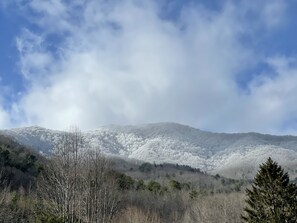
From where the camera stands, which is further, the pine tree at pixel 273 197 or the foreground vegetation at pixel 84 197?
the foreground vegetation at pixel 84 197

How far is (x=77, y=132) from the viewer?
114 ft

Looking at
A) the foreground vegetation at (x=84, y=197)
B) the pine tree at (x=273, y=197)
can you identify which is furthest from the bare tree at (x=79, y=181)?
the pine tree at (x=273, y=197)

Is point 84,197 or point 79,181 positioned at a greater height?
point 79,181

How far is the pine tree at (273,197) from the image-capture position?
2975 centimetres

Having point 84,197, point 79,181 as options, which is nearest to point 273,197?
point 84,197

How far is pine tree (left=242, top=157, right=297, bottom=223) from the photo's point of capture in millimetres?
29750

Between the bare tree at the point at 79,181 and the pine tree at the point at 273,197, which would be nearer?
the pine tree at the point at 273,197

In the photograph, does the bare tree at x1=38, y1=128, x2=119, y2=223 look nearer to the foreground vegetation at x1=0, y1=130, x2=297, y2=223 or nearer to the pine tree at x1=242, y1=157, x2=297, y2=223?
the foreground vegetation at x1=0, y1=130, x2=297, y2=223

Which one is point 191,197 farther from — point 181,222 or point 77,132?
point 77,132

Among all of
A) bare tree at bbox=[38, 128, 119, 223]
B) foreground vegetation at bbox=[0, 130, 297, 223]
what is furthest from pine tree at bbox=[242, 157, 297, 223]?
bare tree at bbox=[38, 128, 119, 223]

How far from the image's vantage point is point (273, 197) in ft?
100

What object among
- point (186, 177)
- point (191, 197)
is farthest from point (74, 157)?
point (186, 177)

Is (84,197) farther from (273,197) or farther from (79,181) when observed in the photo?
(273,197)

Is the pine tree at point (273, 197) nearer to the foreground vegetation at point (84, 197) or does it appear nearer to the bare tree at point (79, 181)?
the foreground vegetation at point (84, 197)
